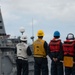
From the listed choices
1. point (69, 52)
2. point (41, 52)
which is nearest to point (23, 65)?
point (41, 52)

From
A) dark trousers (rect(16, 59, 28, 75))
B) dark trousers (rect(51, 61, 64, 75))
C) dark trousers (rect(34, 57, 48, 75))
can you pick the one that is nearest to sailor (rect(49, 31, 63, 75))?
dark trousers (rect(51, 61, 64, 75))

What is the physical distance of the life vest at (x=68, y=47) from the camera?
44.4 feet

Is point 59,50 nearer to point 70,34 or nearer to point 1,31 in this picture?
point 70,34

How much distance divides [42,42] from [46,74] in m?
1.42

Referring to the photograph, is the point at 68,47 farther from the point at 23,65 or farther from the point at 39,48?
the point at 23,65

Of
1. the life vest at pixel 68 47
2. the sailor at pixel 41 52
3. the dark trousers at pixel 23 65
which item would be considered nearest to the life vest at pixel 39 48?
the sailor at pixel 41 52

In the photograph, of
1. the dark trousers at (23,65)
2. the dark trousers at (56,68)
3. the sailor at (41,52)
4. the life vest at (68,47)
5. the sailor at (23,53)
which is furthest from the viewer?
the dark trousers at (23,65)

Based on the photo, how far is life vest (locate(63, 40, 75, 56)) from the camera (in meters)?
13.5

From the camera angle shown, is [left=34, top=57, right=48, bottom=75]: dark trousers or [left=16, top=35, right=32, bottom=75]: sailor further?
[left=16, top=35, right=32, bottom=75]: sailor

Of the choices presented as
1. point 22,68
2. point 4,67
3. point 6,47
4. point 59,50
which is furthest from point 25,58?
point 6,47

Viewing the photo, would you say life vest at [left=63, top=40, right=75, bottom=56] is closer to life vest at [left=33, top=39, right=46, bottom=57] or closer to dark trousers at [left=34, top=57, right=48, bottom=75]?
life vest at [left=33, top=39, right=46, bottom=57]

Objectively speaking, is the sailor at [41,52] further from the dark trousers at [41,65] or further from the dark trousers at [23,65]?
the dark trousers at [23,65]

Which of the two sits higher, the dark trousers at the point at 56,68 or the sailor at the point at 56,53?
the sailor at the point at 56,53

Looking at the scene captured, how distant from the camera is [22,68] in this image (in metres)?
15.2
